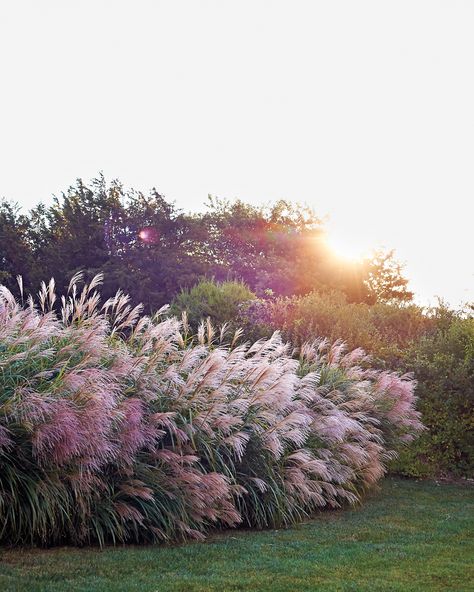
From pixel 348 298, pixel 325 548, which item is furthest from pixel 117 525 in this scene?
pixel 348 298

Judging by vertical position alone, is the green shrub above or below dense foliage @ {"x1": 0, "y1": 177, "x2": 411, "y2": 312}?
below

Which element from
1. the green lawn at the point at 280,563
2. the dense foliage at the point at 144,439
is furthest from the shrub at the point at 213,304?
the green lawn at the point at 280,563

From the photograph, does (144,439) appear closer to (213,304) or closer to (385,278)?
(213,304)

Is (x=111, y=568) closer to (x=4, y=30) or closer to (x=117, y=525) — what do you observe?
(x=117, y=525)

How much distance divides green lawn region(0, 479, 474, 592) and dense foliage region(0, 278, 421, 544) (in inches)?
10.8

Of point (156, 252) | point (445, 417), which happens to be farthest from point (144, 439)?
point (156, 252)

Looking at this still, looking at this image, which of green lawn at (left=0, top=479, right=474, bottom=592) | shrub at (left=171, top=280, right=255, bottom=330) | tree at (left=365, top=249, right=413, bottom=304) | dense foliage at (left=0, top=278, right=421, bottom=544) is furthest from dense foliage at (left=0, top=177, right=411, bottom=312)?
green lawn at (left=0, top=479, right=474, bottom=592)

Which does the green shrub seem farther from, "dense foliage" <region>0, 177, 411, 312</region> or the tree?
the tree

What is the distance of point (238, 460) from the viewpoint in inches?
286

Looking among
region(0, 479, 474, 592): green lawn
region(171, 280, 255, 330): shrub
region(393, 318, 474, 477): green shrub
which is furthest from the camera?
region(171, 280, 255, 330): shrub

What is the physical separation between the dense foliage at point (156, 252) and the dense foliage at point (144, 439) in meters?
15.5

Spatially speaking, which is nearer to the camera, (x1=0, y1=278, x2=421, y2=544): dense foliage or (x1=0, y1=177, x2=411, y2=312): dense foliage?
(x1=0, y1=278, x2=421, y2=544): dense foliage

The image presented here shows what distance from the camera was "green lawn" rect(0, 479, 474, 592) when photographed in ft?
16.0

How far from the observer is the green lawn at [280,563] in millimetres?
4863
